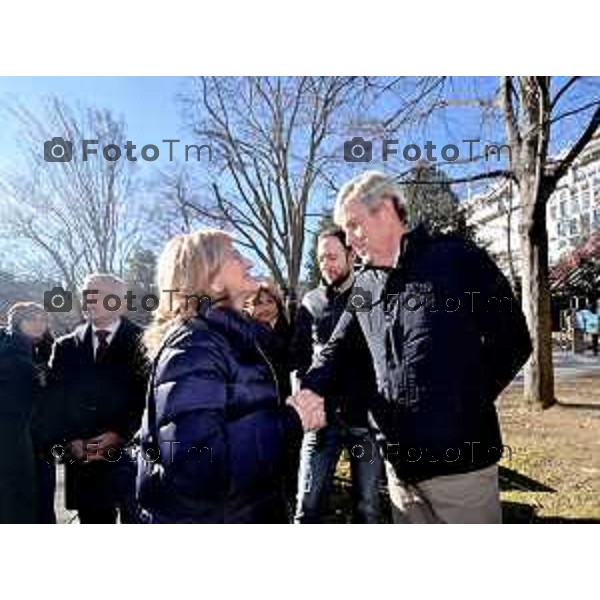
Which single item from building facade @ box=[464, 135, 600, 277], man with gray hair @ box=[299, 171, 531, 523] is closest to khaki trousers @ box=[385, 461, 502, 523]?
man with gray hair @ box=[299, 171, 531, 523]

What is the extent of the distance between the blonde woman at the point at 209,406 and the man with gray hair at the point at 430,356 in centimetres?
55

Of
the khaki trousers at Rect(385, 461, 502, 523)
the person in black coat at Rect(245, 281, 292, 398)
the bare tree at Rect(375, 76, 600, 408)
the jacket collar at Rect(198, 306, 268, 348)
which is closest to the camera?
the jacket collar at Rect(198, 306, 268, 348)

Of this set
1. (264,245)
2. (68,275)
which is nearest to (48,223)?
(68,275)

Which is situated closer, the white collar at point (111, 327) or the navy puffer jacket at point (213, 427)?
the navy puffer jacket at point (213, 427)

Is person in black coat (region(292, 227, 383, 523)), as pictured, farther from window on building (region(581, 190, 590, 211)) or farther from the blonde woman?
window on building (region(581, 190, 590, 211))

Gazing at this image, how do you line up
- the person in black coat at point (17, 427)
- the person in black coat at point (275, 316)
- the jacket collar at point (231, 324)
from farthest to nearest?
the person in black coat at point (17, 427), the person in black coat at point (275, 316), the jacket collar at point (231, 324)

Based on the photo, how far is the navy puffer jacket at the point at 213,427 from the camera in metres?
1.77

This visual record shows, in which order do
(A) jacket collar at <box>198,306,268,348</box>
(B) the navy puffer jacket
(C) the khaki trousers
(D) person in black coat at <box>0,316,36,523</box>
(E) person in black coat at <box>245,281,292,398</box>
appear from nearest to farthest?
(B) the navy puffer jacket, (A) jacket collar at <box>198,306,268,348</box>, (C) the khaki trousers, (E) person in black coat at <box>245,281,292,398</box>, (D) person in black coat at <box>0,316,36,523</box>

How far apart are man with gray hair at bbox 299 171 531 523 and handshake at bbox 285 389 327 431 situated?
24 millimetres

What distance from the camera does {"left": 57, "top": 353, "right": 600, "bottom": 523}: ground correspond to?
272 centimetres

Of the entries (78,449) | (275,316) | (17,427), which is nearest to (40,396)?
(17,427)

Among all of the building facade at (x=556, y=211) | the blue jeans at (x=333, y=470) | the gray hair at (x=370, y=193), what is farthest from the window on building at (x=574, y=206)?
the blue jeans at (x=333, y=470)

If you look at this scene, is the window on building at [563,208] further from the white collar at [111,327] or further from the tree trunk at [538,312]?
the white collar at [111,327]
